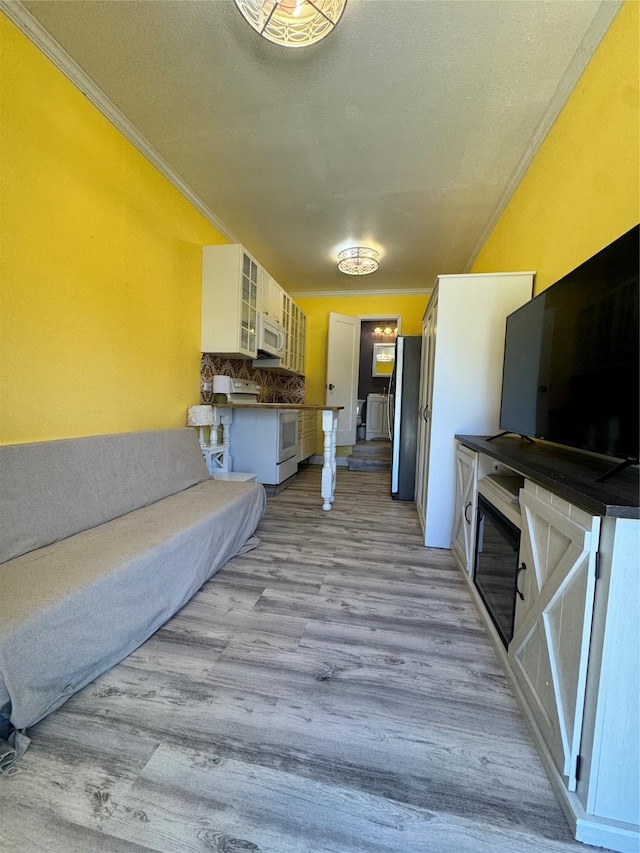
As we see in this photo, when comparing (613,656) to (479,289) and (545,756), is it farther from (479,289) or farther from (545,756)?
(479,289)

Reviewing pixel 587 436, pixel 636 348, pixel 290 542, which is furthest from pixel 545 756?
pixel 290 542

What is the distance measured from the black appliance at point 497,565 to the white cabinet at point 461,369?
0.61 m

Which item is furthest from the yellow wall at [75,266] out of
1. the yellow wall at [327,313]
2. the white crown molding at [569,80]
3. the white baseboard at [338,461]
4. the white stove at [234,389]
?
the white baseboard at [338,461]

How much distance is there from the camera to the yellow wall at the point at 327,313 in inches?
191

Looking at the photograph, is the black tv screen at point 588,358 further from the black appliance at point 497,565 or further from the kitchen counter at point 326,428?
the kitchen counter at point 326,428

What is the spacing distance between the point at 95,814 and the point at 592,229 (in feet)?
8.73

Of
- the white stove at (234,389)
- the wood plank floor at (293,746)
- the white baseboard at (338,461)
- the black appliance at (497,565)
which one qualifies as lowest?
the wood plank floor at (293,746)

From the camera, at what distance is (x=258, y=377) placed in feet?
14.0

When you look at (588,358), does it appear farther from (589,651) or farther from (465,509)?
(465,509)

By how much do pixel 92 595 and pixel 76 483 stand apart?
2.26ft

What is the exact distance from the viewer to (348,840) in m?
0.74

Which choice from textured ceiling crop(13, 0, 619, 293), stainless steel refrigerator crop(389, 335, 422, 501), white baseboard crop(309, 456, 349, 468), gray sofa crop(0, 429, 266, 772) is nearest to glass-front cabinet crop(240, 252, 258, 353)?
textured ceiling crop(13, 0, 619, 293)

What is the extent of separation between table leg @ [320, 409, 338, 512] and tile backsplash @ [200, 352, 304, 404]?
3.98ft

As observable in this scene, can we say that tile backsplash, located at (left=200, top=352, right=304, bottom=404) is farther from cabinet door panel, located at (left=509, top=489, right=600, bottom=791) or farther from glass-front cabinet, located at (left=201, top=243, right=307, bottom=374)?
cabinet door panel, located at (left=509, top=489, right=600, bottom=791)
